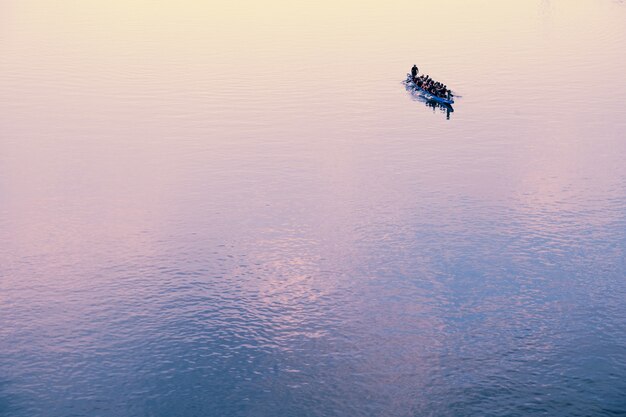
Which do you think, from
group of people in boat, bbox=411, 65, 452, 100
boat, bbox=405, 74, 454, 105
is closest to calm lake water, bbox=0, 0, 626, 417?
boat, bbox=405, 74, 454, 105

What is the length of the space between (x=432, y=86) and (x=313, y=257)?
72.1 metres

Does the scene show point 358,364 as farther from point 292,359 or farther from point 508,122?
point 508,122

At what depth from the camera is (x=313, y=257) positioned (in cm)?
10481

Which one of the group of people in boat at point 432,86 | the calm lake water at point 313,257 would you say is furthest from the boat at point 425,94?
the calm lake water at point 313,257

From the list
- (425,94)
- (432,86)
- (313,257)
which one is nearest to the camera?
(313,257)

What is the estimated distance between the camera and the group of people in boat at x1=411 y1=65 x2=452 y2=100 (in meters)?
163

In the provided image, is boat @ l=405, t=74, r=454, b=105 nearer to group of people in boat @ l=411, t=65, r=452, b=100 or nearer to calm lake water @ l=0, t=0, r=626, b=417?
group of people in boat @ l=411, t=65, r=452, b=100

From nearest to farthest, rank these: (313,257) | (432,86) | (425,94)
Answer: (313,257)
(432,86)
(425,94)

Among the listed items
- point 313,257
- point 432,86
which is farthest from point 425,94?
point 313,257

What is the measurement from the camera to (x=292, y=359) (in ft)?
278

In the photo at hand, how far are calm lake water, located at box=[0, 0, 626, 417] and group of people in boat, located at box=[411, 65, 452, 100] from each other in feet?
13.8

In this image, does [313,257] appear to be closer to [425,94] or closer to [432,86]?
[432,86]

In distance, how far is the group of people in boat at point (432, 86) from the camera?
163 meters

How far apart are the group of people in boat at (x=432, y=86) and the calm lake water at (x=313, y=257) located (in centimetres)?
419
